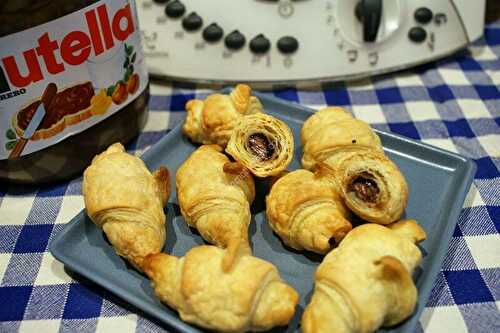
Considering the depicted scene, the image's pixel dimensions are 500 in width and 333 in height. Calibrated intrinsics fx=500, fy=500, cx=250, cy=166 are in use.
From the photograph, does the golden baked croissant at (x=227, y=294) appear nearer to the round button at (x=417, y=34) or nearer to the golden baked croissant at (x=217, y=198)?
the golden baked croissant at (x=217, y=198)

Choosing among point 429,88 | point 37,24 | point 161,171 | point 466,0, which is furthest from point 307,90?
point 37,24

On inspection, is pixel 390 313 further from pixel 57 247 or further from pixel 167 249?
pixel 57 247

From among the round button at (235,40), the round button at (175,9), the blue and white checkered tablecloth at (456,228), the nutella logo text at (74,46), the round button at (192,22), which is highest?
the nutella logo text at (74,46)

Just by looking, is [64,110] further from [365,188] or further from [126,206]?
[365,188]

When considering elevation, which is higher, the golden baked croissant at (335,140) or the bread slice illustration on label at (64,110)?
the bread slice illustration on label at (64,110)

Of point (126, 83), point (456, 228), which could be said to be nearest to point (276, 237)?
point (456, 228)

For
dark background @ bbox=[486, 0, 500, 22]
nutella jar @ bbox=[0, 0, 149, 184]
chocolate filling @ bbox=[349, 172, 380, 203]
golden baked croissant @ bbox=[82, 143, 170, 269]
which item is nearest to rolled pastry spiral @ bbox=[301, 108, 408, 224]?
chocolate filling @ bbox=[349, 172, 380, 203]

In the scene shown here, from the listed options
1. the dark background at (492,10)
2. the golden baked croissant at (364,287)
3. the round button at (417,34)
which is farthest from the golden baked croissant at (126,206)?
the dark background at (492,10)
